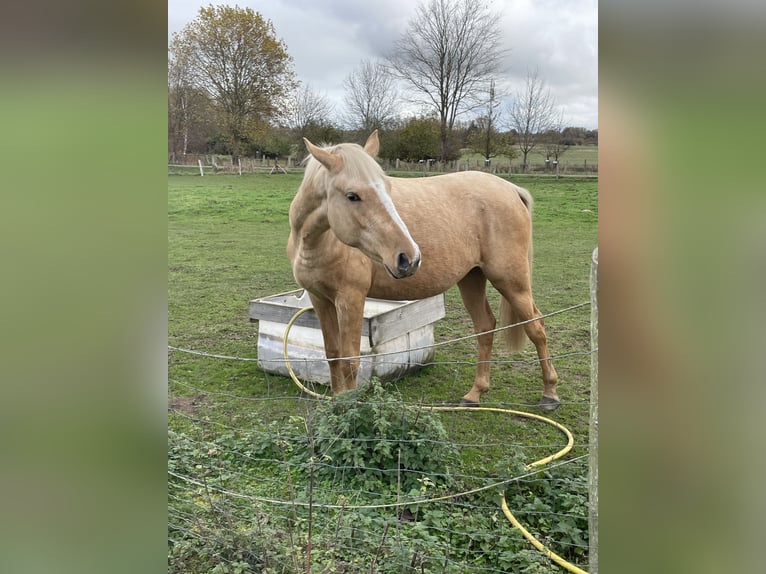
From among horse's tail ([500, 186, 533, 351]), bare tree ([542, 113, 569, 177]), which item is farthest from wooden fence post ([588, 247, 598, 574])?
bare tree ([542, 113, 569, 177])

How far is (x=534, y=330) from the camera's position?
3307mm

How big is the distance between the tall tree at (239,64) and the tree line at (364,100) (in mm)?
15

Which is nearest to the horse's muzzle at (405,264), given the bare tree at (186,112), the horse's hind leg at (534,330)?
the horse's hind leg at (534,330)

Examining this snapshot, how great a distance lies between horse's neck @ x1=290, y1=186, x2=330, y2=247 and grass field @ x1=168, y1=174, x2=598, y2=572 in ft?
2.55

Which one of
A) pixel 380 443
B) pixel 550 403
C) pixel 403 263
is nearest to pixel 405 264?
pixel 403 263

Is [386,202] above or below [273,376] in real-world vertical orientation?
above

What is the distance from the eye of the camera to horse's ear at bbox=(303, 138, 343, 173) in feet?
7.88

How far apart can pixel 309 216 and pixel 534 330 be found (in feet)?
4.95

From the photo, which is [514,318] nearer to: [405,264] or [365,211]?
[405,264]

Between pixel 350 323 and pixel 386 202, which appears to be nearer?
pixel 386 202

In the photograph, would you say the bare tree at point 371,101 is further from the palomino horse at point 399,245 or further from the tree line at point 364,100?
the palomino horse at point 399,245

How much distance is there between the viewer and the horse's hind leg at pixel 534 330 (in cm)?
326
